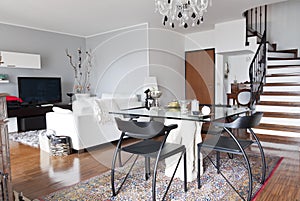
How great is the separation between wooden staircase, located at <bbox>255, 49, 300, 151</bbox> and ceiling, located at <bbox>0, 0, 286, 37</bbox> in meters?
1.65

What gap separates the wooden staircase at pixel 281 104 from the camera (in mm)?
4184

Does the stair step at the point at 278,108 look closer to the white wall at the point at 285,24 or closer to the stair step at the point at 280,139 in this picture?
the stair step at the point at 280,139

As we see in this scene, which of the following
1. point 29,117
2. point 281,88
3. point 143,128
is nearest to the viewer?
point 143,128

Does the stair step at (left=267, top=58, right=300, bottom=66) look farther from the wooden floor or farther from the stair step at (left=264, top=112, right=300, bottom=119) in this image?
the wooden floor

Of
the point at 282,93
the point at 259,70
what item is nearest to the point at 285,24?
the point at 259,70

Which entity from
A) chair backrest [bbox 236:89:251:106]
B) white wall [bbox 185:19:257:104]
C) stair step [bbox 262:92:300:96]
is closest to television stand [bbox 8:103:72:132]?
white wall [bbox 185:19:257:104]

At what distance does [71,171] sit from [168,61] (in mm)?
4202

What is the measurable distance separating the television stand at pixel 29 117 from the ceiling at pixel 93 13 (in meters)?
2.05

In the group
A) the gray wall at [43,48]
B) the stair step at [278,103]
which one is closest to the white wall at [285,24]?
the stair step at [278,103]

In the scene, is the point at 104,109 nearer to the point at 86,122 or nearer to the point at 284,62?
the point at 86,122

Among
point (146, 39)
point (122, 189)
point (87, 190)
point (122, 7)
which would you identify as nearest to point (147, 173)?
point (122, 189)

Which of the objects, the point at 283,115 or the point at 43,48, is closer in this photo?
the point at 283,115

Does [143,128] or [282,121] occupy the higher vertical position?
[143,128]

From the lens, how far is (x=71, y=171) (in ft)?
9.29
